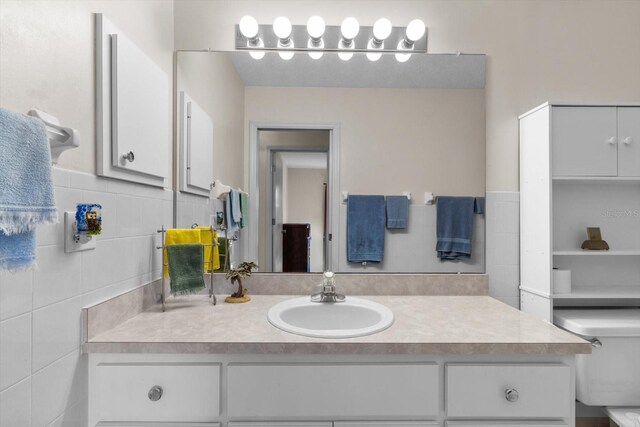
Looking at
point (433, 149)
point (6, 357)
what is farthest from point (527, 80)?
point (6, 357)

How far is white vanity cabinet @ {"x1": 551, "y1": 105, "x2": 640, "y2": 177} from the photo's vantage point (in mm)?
1633

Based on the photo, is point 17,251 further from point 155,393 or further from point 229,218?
point 229,218

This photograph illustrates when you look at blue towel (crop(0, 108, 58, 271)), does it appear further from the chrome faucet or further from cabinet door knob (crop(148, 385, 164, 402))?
the chrome faucet

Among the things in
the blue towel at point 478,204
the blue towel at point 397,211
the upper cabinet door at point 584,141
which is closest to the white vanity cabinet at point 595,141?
the upper cabinet door at point 584,141

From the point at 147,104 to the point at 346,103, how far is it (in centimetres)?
85

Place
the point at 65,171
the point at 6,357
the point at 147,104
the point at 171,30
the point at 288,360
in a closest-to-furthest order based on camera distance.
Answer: the point at 6,357 → the point at 65,171 → the point at 288,360 → the point at 147,104 → the point at 171,30

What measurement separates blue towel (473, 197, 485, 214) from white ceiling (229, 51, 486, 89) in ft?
1.75

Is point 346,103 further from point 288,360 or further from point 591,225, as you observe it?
point 591,225

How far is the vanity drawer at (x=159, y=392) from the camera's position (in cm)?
109

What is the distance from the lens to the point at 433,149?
5.70 ft

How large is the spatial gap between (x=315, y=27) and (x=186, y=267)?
48.1 inches

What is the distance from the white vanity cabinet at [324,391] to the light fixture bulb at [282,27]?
1407 millimetres

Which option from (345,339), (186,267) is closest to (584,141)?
(345,339)

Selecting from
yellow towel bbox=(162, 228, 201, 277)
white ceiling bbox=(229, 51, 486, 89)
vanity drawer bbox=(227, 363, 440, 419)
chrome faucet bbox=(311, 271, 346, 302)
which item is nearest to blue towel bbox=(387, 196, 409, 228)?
chrome faucet bbox=(311, 271, 346, 302)
